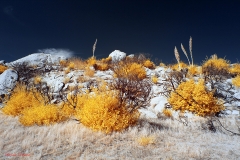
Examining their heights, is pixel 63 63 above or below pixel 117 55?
below

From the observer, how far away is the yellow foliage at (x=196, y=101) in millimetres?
10570

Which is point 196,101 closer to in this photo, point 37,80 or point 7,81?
point 37,80

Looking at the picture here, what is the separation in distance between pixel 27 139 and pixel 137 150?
11.4 ft

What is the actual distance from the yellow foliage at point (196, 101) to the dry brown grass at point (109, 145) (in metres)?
2.99

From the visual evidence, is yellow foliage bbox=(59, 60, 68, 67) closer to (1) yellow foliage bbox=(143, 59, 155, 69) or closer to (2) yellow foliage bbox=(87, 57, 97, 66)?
(2) yellow foliage bbox=(87, 57, 97, 66)

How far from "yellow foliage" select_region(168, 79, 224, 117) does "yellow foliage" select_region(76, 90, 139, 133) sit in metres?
4.43

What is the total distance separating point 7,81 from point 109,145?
39.8 feet

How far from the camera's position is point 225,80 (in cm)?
1432

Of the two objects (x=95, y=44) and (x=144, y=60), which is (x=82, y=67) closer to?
(x=95, y=44)

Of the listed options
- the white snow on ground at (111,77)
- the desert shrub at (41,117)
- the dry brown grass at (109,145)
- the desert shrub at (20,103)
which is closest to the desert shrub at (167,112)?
the white snow on ground at (111,77)

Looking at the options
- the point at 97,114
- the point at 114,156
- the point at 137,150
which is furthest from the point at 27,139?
the point at 137,150

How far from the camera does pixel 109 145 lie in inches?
231

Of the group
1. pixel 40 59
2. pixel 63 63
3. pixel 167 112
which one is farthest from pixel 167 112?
pixel 40 59

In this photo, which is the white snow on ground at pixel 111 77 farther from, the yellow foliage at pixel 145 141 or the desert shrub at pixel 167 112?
the yellow foliage at pixel 145 141
